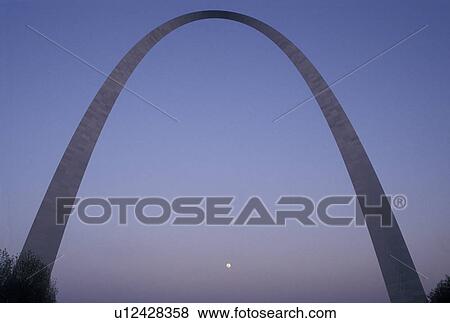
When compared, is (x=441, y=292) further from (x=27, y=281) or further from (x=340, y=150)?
(x=27, y=281)

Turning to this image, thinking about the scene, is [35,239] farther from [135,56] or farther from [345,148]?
[345,148]

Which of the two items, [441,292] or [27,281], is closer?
[27,281]

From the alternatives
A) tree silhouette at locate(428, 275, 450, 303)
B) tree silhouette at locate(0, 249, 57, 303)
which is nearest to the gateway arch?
tree silhouette at locate(0, 249, 57, 303)

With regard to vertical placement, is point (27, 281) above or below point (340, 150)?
below

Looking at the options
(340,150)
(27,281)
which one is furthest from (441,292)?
(27,281)

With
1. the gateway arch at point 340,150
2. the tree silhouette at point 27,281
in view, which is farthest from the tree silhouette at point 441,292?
the tree silhouette at point 27,281

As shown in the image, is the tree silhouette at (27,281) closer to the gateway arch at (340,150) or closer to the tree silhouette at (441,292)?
the gateway arch at (340,150)
